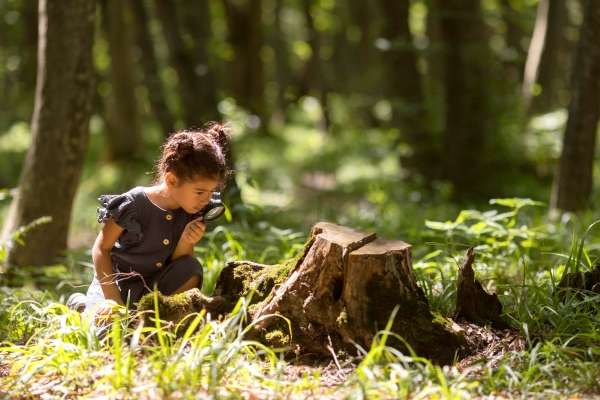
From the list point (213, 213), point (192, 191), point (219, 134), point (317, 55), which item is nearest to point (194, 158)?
point (192, 191)

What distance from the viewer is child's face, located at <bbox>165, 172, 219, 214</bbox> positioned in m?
4.02

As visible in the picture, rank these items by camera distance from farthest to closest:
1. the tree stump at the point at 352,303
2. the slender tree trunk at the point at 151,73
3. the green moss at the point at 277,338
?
the slender tree trunk at the point at 151,73 < the green moss at the point at 277,338 < the tree stump at the point at 352,303

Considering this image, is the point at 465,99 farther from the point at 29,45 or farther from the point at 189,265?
the point at 29,45

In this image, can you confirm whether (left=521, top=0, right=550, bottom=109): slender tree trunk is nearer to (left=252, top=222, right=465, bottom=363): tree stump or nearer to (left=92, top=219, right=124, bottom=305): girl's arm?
(left=252, top=222, right=465, bottom=363): tree stump

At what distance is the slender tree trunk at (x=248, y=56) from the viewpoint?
2006cm

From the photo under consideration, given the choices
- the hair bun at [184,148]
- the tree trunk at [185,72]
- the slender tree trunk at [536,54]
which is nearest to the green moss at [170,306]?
the hair bun at [184,148]

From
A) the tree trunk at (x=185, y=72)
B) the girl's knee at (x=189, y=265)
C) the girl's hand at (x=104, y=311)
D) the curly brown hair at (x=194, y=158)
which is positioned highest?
the tree trunk at (x=185, y=72)

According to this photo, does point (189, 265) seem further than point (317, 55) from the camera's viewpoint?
No

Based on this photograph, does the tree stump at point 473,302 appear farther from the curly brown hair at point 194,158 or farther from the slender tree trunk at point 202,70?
the slender tree trunk at point 202,70

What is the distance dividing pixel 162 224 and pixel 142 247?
20 cm

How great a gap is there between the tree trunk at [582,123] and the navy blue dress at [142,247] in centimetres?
475

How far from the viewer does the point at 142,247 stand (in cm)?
425

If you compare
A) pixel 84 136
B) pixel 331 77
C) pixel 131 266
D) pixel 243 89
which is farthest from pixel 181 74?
pixel 331 77

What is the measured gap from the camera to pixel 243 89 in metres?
20.3
